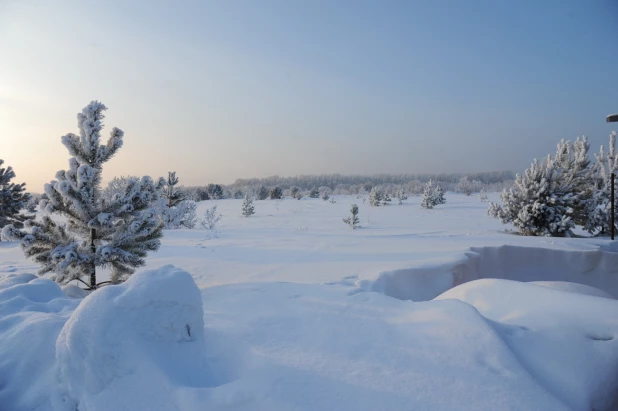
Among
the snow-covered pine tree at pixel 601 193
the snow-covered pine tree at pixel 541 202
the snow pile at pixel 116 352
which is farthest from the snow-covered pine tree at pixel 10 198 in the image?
the snow-covered pine tree at pixel 601 193

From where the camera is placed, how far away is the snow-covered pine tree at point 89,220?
446 cm

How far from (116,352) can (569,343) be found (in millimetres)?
3261

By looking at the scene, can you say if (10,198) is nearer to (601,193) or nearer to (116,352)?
(116,352)

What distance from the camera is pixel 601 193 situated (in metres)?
10.9

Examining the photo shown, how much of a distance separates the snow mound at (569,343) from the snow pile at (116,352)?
239 cm

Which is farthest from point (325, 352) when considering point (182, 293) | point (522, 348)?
point (522, 348)

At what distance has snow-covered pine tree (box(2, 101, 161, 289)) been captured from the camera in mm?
4461

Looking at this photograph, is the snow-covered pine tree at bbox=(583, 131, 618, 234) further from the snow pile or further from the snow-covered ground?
the snow pile

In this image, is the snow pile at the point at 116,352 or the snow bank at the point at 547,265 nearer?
the snow pile at the point at 116,352

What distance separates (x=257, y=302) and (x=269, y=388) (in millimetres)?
1822

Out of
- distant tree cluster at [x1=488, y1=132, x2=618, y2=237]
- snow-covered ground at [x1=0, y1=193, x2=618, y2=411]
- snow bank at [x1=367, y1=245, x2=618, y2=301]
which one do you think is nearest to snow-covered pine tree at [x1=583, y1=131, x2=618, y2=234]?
distant tree cluster at [x1=488, y1=132, x2=618, y2=237]

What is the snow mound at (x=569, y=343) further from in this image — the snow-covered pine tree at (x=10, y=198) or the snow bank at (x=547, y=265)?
the snow-covered pine tree at (x=10, y=198)

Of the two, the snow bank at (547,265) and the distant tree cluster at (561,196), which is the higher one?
the distant tree cluster at (561,196)

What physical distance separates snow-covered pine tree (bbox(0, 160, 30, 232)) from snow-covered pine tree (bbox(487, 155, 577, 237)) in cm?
1832
